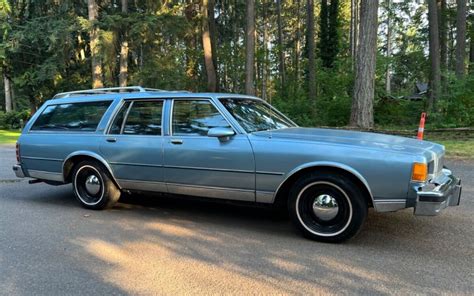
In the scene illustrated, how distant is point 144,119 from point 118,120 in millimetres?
443

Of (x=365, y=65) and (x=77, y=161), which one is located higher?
(x=365, y=65)

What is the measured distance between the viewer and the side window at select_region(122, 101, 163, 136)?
5.80 m

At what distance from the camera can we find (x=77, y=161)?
253 inches

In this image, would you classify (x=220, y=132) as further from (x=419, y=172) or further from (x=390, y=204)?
(x=419, y=172)

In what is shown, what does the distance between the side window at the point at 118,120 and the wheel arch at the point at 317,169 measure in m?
2.53

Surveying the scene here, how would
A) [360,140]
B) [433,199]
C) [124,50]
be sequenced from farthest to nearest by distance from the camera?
[124,50] → [360,140] → [433,199]

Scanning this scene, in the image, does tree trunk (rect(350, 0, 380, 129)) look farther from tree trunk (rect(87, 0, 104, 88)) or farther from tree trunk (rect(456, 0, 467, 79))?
tree trunk (rect(87, 0, 104, 88))

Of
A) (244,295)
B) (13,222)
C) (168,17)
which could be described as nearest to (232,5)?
(168,17)

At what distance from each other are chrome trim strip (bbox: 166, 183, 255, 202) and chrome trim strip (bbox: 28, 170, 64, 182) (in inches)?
77.9

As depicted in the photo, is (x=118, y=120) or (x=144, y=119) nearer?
(x=144, y=119)

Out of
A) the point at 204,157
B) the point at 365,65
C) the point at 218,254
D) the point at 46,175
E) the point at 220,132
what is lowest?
the point at 218,254

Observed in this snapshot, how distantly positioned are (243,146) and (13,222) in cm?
329

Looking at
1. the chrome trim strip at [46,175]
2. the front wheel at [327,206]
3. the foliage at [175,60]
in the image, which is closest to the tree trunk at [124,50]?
the foliage at [175,60]

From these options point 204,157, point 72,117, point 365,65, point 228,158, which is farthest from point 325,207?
point 365,65
